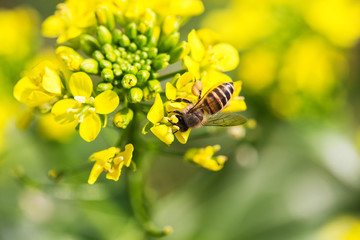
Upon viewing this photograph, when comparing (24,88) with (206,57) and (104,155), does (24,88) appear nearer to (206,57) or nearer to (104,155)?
(104,155)

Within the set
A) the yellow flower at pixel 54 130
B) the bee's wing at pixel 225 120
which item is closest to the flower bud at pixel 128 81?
the bee's wing at pixel 225 120

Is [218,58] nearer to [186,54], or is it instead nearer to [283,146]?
[186,54]

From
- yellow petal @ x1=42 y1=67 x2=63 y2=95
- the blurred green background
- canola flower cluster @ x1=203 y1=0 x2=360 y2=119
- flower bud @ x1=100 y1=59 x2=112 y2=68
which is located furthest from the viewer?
canola flower cluster @ x1=203 y1=0 x2=360 y2=119

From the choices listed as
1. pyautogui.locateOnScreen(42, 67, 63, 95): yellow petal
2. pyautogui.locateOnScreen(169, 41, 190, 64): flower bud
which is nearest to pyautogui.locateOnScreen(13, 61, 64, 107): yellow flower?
pyautogui.locateOnScreen(42, 67, 63, 95): yellow petal

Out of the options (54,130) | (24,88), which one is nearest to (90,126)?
(24,88)

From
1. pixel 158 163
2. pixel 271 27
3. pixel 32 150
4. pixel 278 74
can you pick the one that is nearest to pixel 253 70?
pixel 278 74

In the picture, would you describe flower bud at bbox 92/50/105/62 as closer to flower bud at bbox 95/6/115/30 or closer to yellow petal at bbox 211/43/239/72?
flower bud at bbox 95/6/115/30
